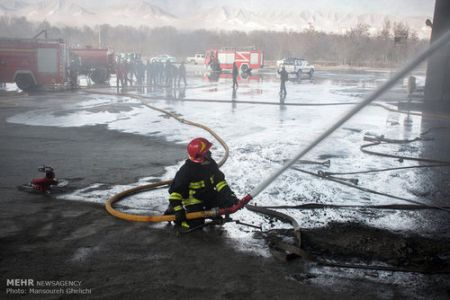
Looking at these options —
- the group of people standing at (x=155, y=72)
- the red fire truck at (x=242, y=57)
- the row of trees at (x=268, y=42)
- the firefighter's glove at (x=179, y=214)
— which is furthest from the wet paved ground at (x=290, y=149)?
the row of trees at (x=268, y=42)

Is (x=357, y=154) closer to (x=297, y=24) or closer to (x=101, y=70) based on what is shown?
(x=101, y=70)

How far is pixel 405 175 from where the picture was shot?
7.14 meters

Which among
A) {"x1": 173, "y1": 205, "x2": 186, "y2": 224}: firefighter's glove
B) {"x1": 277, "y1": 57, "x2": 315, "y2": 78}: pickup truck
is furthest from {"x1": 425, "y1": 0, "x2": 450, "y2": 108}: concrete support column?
{"x1": 277, "y1": 57, "x2": 315, "y2": 78}: pickup truck

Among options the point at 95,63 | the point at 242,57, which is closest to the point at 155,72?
the point at 95,63

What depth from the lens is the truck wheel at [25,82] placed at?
20625 millimetres

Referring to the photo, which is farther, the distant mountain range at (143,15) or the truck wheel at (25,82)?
the distant mountain range at (143,15)

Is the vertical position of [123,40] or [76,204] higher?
[123,40]

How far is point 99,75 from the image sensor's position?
1028 inches

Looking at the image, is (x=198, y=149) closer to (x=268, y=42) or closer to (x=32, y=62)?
(x=32, y=62)

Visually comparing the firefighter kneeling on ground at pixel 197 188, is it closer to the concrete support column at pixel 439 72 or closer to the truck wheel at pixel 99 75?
the concrete support column at pixel 439 72

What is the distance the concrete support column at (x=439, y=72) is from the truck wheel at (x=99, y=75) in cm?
1840

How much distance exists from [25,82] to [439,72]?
18.7 metres

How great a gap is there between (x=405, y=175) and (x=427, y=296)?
4.12 m

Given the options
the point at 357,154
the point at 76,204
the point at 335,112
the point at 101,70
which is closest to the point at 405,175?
the point at 357,154
